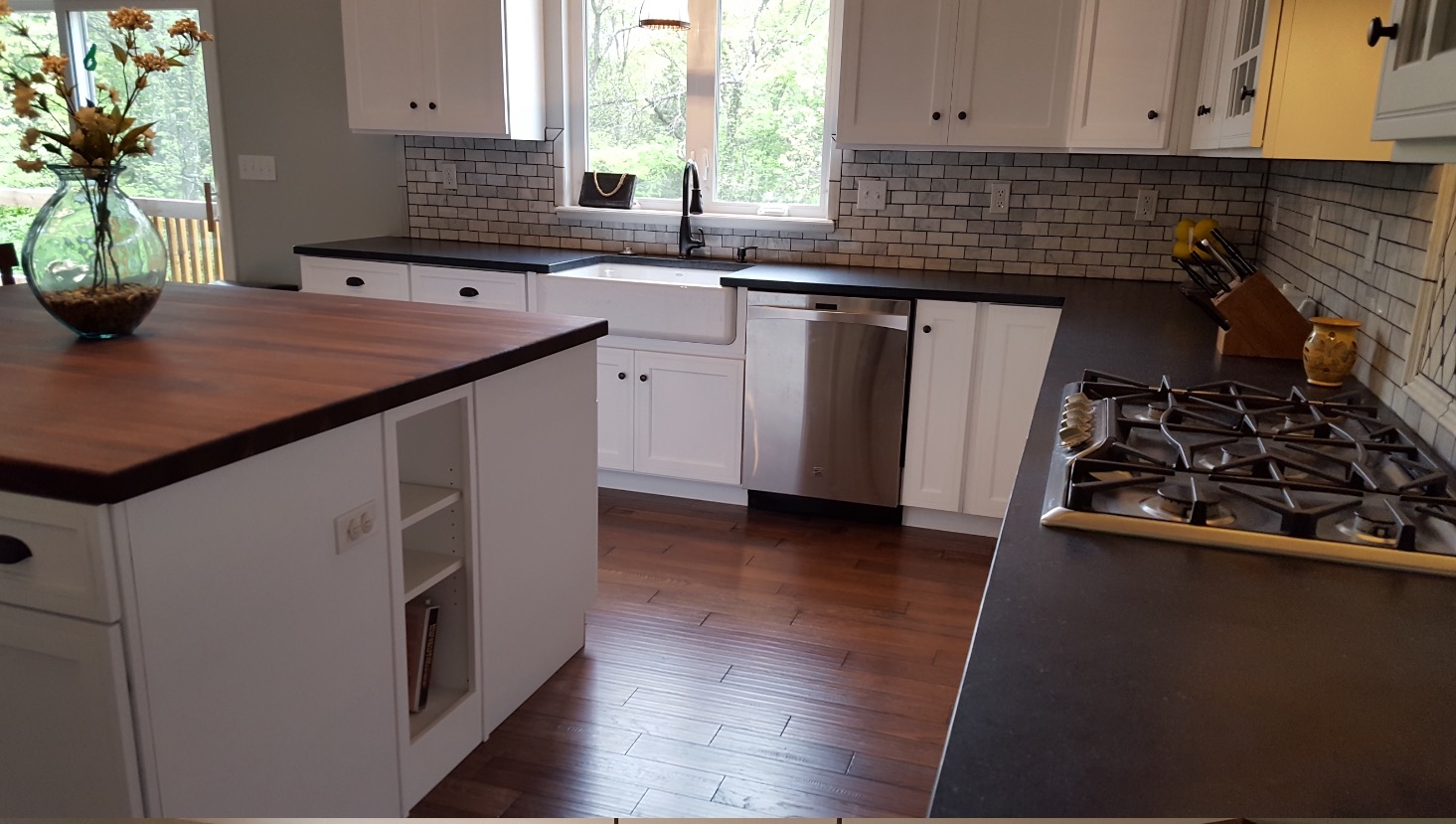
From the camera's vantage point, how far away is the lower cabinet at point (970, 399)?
347cm

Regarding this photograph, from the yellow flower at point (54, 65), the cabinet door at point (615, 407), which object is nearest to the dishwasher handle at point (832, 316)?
the cabinet door at point (615, 407)

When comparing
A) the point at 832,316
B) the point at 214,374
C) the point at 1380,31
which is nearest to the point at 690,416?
the point at 832,316

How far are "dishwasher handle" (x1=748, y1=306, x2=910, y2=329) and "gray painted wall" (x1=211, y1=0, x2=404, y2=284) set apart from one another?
205 cm

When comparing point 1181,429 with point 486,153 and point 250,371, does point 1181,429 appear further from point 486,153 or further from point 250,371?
point 486,153

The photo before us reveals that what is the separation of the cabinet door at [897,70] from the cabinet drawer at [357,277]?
1.87m

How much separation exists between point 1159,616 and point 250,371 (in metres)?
1.56

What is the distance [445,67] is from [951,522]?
268 centimetres

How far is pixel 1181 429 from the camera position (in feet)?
5.63

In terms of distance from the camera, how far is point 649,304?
377 centimetres

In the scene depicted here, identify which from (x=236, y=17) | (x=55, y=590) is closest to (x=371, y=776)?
(x=55, y=590)

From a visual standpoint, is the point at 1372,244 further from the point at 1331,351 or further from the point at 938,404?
the point at 938,404

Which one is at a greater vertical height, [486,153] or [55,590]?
[486,153]

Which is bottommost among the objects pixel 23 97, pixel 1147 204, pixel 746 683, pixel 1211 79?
pixel 746 683

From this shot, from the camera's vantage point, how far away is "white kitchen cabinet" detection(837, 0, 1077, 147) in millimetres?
3480
